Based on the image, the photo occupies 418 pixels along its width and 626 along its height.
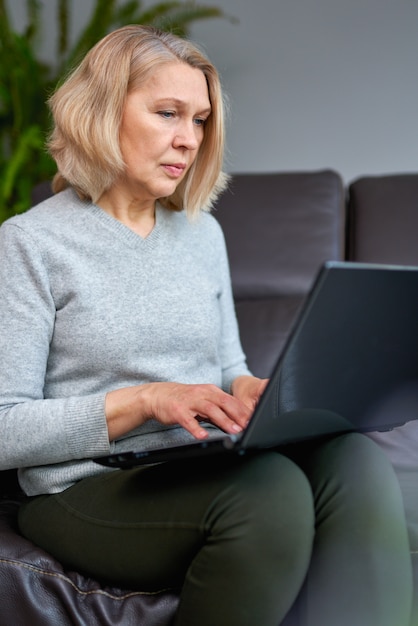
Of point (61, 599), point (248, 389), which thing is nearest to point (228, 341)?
point (248, 389)

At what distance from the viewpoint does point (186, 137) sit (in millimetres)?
1263

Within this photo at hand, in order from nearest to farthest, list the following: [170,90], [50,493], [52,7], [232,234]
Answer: [50,493]
[170,90]
[232,234]
[52,7]

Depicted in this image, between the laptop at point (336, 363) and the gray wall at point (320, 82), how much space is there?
1.62 metres

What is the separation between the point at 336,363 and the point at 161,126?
56 cm

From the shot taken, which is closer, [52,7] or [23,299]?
[23,299]

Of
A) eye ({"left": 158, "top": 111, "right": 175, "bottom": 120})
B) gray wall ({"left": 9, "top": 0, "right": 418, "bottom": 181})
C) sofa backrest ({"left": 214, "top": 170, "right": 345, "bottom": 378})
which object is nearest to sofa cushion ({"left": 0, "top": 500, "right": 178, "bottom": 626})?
eye ({"left": 158, "top": 111, "right": 175, "bottom": 120})

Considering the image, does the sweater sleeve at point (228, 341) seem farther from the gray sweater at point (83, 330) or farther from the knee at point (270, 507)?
the knee at point (270, 507)

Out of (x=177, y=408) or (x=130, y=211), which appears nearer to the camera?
(x=177, y=408)

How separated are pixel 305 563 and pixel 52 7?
2506 millimetres

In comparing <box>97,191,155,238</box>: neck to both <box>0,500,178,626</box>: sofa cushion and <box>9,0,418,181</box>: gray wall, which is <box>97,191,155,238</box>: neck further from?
<box>9,0,418,181</box>: gray wall

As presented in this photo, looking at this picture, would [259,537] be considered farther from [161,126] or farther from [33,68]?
[33,68]

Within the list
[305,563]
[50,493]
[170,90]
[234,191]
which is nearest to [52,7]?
[234,191]

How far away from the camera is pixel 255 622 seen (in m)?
0.87

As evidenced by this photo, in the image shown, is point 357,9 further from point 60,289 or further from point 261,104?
point 60,289
